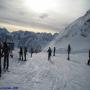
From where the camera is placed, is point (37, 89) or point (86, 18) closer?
point (37, 89)

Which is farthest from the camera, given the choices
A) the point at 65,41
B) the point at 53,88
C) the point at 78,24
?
the point at 78,24

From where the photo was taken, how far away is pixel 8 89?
12805 millimetres

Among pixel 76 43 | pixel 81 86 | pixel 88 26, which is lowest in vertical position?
pixel 81 86

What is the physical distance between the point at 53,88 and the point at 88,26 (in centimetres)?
→ 8546

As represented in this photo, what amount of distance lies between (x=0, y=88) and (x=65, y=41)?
258ft

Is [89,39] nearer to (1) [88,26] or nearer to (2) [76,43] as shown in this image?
(2) [76,43]

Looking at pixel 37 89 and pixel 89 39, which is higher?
pixel 89 39

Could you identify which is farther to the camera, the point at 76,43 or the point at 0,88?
the point at 76,43

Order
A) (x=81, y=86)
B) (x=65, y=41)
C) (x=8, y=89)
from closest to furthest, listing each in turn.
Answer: (x=8, y=89), (x=81, y=86), (x=65, y=41)

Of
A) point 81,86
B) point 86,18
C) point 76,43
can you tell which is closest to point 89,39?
point 76,43

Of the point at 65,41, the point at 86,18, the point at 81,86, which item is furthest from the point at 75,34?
the point at 81,86

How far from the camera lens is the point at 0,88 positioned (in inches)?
512

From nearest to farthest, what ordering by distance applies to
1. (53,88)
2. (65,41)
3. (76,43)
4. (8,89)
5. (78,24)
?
(8,89) → (53,88) → (76,43) → (65,41) → (78,24)

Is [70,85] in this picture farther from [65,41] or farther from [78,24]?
[78,24]
